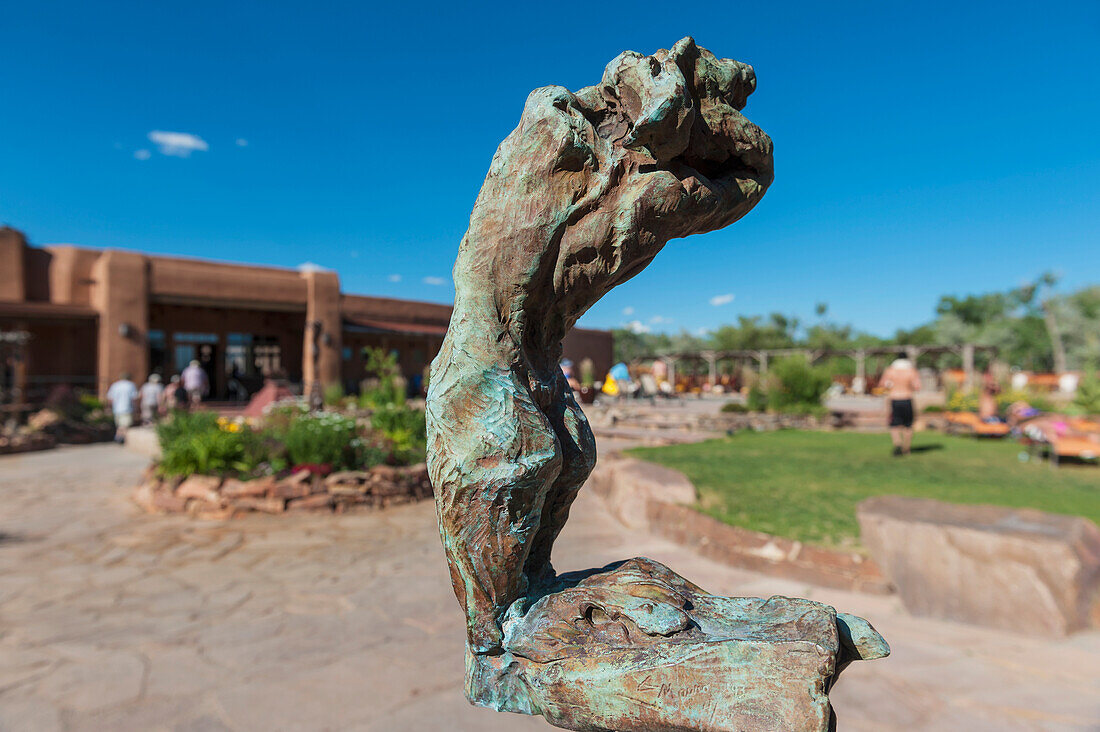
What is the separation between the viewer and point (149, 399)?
12.5m

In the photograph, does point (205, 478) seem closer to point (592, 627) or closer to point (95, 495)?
point (95, 495)

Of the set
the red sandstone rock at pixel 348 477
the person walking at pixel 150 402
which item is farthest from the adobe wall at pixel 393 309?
the red sandstone rock at pixel 348 477

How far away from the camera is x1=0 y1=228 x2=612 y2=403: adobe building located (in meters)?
14.6

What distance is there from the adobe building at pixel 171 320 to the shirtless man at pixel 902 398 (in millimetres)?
10268

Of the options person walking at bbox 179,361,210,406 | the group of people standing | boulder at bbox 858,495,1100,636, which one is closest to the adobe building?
the group of people standing

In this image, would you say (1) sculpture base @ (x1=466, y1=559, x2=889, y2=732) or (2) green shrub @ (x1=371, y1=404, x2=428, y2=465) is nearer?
(1) sculpture base @ (x1=466, y1=559, x2=889, y2=732)

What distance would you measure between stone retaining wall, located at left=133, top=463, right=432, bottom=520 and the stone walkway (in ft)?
2.29

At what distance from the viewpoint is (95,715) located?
2.69 m

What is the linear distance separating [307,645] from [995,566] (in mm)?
4060

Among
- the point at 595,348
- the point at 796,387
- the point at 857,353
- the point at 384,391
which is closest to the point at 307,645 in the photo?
the point at 384,391

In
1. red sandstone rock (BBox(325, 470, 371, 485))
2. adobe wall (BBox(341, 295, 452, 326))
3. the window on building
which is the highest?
adobe wall (BBox(341, 295, 452, 326))

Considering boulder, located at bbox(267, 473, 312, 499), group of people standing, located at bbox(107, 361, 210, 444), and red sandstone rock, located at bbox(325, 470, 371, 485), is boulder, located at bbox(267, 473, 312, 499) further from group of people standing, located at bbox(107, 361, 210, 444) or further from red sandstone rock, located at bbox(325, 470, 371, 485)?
group of people standing, located at bbox(107, 361, 210, 444)

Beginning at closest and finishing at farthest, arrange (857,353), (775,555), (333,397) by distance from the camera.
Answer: (775,555)
(333,397)
(857,353)
